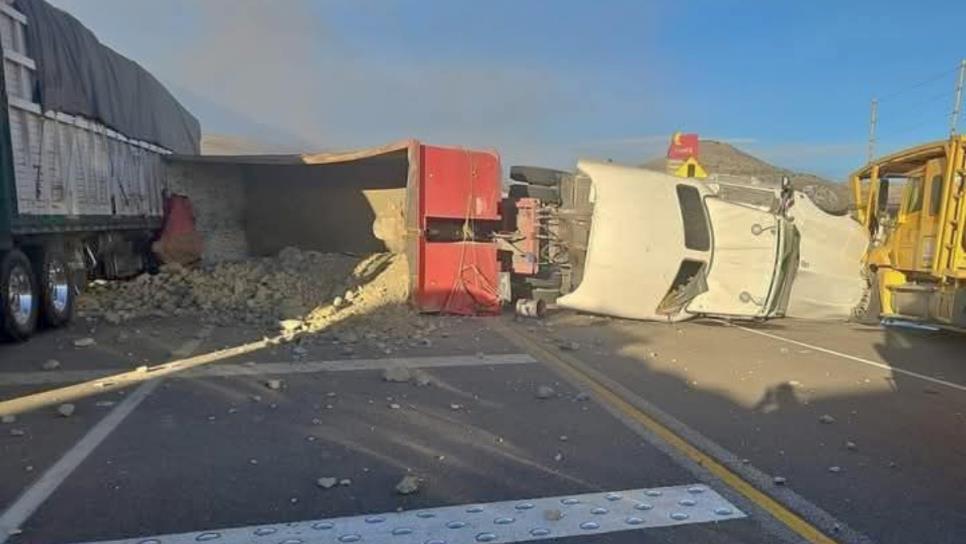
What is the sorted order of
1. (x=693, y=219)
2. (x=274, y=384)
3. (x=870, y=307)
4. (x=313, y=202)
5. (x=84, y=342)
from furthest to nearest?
1. (x=313, y=202)
2. (x=870, y=307)
3. (x=693, y=219)
4. (x=84, y=342)
5. (x=274, y=384)

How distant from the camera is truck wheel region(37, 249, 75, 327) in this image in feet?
29.6

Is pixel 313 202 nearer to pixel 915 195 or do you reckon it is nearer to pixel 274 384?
pixel 274 384

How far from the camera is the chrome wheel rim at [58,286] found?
30.2 ft

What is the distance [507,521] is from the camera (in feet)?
12.5

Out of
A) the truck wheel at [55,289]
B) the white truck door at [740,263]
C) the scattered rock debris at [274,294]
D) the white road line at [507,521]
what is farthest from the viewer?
the white truck door at [740,263]

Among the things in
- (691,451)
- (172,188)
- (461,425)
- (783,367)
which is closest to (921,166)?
(783,367)

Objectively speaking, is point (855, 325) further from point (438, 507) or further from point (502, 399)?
point (438, 507)

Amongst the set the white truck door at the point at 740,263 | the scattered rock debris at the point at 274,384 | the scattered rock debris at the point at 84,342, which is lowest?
the scattered rock debris at the point at 84,342

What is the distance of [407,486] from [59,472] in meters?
2.14

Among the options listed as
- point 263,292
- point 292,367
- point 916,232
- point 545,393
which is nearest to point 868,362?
point 916,232

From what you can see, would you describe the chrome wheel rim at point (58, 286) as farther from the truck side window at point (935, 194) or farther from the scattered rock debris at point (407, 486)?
the truck side window at point (935, 194)

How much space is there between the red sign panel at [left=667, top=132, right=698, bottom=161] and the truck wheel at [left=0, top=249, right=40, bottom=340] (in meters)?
10.5

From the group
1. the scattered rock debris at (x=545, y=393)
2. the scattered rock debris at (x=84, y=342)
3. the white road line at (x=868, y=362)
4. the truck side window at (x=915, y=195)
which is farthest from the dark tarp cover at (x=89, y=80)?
the truck side window at (x=915, y=195)

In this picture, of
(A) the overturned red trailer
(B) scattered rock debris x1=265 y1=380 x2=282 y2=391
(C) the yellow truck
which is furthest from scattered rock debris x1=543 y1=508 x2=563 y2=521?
(A) the overturned red trailer
